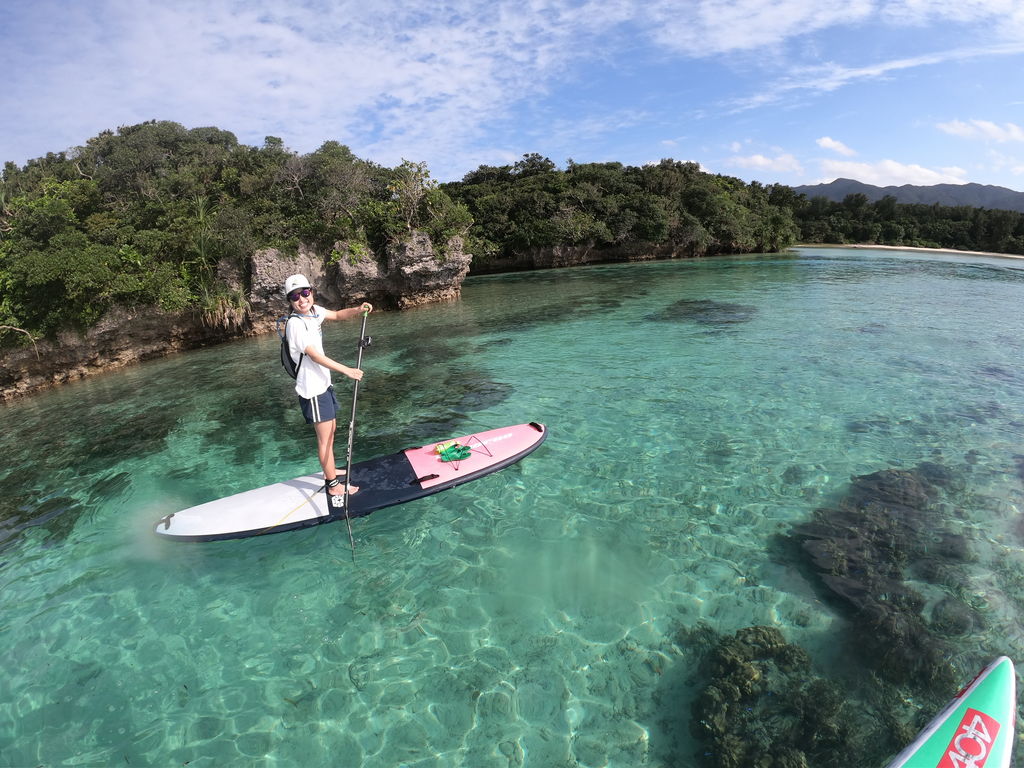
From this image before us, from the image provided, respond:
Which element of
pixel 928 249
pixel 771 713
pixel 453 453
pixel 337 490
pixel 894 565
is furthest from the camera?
pixel 928 249

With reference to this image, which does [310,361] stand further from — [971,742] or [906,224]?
[906,224]

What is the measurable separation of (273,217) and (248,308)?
6.11m

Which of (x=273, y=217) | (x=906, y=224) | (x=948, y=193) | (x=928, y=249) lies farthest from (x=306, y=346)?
(x=948, y=193)

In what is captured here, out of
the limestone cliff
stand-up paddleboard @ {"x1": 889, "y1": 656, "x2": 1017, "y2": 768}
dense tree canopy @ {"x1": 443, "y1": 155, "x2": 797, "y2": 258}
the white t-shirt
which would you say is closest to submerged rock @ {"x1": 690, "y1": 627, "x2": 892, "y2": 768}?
stand-up paddleboard @ {"x1": 889, "y1": 656, "x2": 1017, "y2": 768}

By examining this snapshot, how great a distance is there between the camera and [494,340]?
18984mm

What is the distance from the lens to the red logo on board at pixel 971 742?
3.20 metres

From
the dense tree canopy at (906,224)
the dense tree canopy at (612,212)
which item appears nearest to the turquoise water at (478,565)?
the dense tree canopy at (612,212)

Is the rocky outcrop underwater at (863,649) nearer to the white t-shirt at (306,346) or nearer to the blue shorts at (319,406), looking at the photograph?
the blue shorts at (319,406)

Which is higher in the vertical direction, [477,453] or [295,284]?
[295,284]

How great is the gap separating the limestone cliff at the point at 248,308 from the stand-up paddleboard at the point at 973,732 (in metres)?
25.5

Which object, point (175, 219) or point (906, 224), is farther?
point (906, 224)

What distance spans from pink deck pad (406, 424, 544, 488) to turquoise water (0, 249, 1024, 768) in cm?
34

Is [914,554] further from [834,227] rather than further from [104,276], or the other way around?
[834,227]

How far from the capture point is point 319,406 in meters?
6.20
